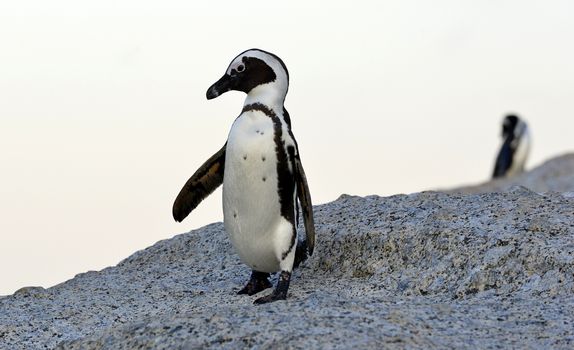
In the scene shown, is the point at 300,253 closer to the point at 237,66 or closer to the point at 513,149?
the point at 237,66

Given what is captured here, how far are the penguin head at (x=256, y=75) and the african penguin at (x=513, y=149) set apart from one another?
15720 mm

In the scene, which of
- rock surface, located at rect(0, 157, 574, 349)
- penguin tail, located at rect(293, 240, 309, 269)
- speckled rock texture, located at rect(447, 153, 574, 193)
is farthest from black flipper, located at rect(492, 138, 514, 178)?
penguin tail, located at rect(293, 240, 309, 269)

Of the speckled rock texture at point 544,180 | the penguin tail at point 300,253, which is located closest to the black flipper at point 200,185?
the penguin tail at point 300,253

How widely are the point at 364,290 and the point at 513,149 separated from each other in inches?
617

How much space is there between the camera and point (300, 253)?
620cm

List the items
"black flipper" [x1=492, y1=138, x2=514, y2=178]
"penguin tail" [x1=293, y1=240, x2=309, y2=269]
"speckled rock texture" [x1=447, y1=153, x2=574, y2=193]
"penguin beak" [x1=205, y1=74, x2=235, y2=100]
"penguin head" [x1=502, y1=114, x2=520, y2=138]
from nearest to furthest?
"penguin beak" [x1=205, y1=74, x2=235, y2=100]
"penguin tail" [x1=293, y1=240, x2=309, y2=269]
"speckled rock texture" [x1=447, y1=153, x2=574, y2=193]
"black flipper" [x1=492, y1=138, x2=514, y2=178]
"penguin head" [x1=502, y1=114, x2=520, y2=138]

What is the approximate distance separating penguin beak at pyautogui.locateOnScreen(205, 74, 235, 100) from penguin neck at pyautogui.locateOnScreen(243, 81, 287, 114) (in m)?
0.14

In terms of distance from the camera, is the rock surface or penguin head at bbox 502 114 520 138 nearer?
the rock surface

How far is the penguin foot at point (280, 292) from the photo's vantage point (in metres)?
5.56

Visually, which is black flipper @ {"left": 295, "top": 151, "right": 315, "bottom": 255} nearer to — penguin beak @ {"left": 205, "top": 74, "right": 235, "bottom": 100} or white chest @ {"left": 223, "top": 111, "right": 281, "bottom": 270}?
white chest @ {"left": 223, "top": 111, "right": 281, "bottom": 270}

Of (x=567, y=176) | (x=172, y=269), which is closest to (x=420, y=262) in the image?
(x=172, y=269)

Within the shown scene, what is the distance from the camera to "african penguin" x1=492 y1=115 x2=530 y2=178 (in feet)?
68.8

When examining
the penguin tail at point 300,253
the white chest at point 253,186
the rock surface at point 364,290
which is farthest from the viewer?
the penguin tail at point 300,253

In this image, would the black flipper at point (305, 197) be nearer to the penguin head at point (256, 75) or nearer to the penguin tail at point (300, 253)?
the penguin tail at point (300, 253)
